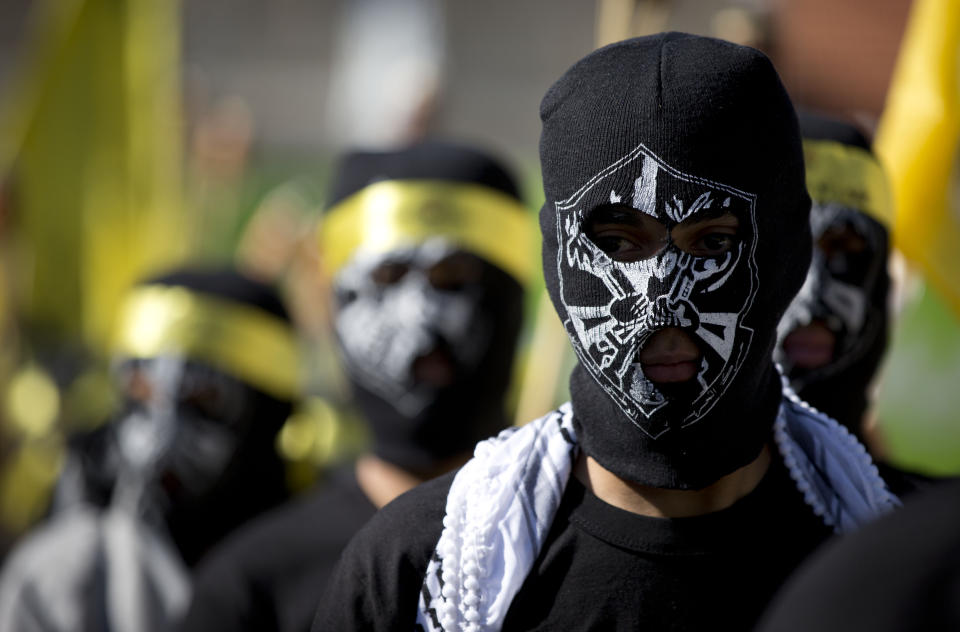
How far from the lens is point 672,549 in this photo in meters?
1.99

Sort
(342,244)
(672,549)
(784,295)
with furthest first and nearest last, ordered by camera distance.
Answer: (342,244)
(784,295)
(672,549)

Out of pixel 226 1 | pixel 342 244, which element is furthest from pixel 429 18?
pixel 342 244

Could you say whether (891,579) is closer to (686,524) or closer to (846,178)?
(686,524)

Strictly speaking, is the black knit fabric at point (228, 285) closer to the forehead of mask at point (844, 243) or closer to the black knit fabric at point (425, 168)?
the black knit fabric at point (425, 168)

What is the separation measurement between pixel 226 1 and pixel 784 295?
16.5 m

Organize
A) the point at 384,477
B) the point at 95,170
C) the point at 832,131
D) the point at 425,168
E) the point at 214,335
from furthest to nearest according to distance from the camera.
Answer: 1. the point at 95,170
2. the point at 214,335
3. the point at 425,168
4. the point at 384,477
5. the point at 832,131

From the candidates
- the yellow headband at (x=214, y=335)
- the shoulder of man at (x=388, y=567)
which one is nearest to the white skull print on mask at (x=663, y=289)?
the shoulder of man at (x=388, y=567)

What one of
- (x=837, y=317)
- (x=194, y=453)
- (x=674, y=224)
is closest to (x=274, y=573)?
(x=194, y=453)

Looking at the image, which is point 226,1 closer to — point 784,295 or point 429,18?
point 429,18

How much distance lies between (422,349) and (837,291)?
127 cm

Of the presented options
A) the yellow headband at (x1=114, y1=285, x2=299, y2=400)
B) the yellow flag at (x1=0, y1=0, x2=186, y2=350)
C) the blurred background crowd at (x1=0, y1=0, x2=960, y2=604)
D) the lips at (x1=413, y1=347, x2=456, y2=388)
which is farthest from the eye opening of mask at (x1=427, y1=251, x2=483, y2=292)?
the yellow flag at (x1=0, y1=0, x2=186, y2=350)

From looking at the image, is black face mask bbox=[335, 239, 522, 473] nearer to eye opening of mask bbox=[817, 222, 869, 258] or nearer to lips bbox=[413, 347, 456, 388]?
lips bbox=[413, 347, 456, 388]

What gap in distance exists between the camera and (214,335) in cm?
459

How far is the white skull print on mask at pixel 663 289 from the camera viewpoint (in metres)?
2.01
